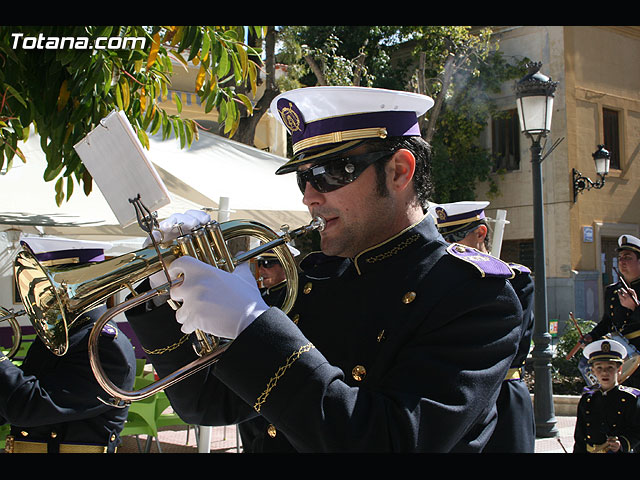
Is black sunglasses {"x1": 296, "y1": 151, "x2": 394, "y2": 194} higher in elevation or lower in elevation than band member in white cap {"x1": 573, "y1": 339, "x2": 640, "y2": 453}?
higher

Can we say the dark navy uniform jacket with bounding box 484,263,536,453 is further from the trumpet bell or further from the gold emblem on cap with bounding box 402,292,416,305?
the trumpet bell

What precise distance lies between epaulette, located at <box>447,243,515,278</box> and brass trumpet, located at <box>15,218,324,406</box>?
36cm

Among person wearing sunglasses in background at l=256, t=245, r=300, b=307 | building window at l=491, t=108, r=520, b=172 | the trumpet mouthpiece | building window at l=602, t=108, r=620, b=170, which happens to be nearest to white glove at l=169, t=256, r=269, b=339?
the trumpet mouthpiece

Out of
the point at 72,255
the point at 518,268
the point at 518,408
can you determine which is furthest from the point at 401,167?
the point at 72,255

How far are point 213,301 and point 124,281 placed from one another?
33 centimetres

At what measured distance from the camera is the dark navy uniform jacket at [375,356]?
4.74 ft

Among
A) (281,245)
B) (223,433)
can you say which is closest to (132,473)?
(281,245)

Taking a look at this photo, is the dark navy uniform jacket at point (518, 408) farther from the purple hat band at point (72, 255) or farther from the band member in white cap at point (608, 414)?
the purple hat band at point (72, 255)

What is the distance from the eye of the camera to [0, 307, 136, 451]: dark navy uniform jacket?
10.8ft

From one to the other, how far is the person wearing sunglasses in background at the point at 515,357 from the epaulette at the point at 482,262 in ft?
0.16

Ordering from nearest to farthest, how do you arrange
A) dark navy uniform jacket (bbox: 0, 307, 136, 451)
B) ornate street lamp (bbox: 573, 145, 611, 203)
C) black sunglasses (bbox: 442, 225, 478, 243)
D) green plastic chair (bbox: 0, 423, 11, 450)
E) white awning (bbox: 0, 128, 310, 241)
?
1. dark navy uniform jacket (bbox: 0, 307, 136, 451)
2. black sunglasses (bbox: 442, 225, 478, 243)
3. green plastic chair (bbox: 0, 423, 11, 450)
4. white awning (bbox: 0, 128, 310, 241)
5. ornate street lamp (bbox: 573, 145, 611, 203)

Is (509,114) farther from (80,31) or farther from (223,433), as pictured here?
(80,31)

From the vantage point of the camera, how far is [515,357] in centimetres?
279

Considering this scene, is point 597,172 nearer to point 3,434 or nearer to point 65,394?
point 3,434
